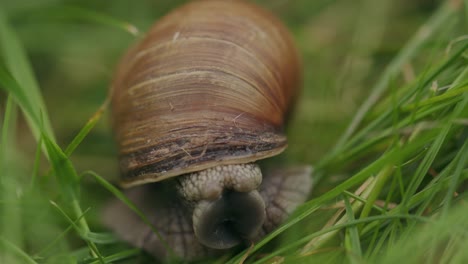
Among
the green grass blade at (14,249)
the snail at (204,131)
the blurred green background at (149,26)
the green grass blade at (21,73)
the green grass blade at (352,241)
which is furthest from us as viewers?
the blurred green background at (149,26)

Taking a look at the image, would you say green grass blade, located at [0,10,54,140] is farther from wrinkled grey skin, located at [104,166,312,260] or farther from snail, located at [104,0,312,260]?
wrinkled grey skin, located at [104,166,312,260]

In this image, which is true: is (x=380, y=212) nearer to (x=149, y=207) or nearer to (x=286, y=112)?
(x=286, y=112)

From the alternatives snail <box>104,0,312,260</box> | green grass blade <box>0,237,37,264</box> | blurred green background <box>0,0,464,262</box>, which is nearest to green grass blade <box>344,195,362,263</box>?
snail <box>104,0,312,260</box>

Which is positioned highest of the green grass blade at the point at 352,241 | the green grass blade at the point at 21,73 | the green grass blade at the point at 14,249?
the green grass blade at the point at 21,73

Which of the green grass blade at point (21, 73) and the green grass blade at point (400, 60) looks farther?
the green grass blade at point (400, 60)

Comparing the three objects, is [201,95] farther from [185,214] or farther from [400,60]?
[400,60]

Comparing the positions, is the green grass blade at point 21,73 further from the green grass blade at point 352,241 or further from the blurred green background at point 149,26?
the green grass blade at point 352,241

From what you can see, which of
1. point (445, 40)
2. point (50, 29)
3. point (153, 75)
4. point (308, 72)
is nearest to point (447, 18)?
point (445, 40)

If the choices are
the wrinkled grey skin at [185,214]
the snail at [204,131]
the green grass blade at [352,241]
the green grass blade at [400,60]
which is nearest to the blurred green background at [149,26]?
the green grass blade at [400,60]
